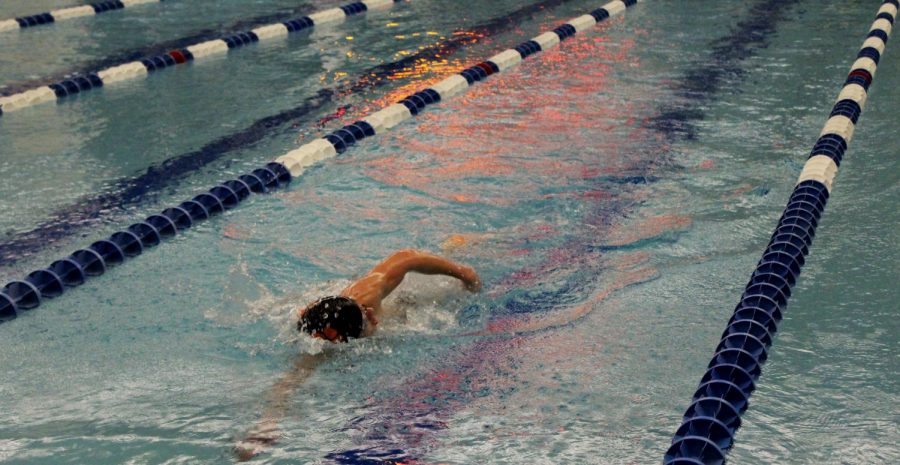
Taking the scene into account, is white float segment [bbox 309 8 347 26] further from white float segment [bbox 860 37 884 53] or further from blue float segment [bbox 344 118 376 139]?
white float segment [bbox 860 37 884 53]

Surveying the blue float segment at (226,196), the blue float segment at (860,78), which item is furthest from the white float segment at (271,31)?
the blue float segment at (860,78)

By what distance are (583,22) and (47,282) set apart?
600 cm

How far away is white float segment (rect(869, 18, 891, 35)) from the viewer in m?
8.14

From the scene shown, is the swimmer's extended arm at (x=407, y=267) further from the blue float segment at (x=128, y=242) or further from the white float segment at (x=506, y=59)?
the white float segment at (x=506, y=59)

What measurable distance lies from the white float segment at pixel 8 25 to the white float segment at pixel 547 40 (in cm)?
437

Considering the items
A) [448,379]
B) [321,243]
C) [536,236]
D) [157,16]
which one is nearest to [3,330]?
[321,243]

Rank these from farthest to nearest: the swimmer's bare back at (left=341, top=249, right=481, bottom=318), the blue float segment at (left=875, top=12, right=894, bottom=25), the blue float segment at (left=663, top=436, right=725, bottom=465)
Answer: the blue float segment at (left=875, top=12, right=894, bottom=25)
the swimmer's bare back at (left=341, top=249, right=481, bottom=318)
the blue float segment at (left=663, top=436, right=725, bottom=465)

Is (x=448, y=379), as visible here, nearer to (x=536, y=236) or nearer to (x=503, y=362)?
(x=503, y=362)

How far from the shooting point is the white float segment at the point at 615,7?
9719 millimetres

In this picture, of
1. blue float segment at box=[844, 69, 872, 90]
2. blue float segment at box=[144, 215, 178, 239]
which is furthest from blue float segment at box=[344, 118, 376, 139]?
blue float segment at box=[844, 69, 872, 90]

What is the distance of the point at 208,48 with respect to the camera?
845 cm

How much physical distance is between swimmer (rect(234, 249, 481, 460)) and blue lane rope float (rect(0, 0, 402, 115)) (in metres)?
4.00

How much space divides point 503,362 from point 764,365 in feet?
2.53

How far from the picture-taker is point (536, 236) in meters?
4.50
